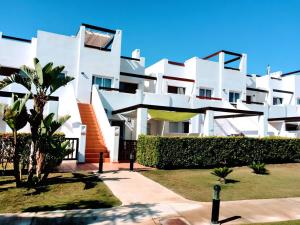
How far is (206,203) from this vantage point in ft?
28.6

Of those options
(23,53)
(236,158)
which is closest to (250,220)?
(236,158)

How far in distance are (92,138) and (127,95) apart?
20.3 feet

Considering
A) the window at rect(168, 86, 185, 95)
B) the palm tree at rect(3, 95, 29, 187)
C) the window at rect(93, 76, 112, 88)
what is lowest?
the palm tree at rect(3, 95, 29, 187)

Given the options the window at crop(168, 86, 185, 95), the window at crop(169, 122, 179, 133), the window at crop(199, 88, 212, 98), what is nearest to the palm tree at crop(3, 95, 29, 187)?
the window at crop(169, 122, 179, 133)

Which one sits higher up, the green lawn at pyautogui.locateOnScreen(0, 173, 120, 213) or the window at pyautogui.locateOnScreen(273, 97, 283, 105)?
the window at pyautogui.locateOnScreen(273, 97, 283, 105)

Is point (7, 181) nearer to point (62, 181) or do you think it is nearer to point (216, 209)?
point (62, 181)

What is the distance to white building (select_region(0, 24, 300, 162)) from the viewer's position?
17938 millimetres

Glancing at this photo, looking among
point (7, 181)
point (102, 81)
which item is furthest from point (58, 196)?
point (102, 81)

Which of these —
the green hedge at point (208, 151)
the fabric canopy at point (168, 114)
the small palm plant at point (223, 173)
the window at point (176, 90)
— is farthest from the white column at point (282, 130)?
the small palm plant at point (223, 173)

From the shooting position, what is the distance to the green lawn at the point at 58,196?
25.9 feet

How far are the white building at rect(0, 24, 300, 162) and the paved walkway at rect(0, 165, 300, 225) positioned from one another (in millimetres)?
7358

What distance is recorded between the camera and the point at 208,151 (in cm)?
1563

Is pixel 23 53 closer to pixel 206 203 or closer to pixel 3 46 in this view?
pixel 3 46

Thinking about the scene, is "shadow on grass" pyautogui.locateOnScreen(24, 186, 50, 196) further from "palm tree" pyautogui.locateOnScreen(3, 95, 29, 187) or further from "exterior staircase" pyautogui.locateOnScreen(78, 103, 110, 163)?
"exterior staircase" pyautogui.locateOnScreen(78, 103, 110, 163)
